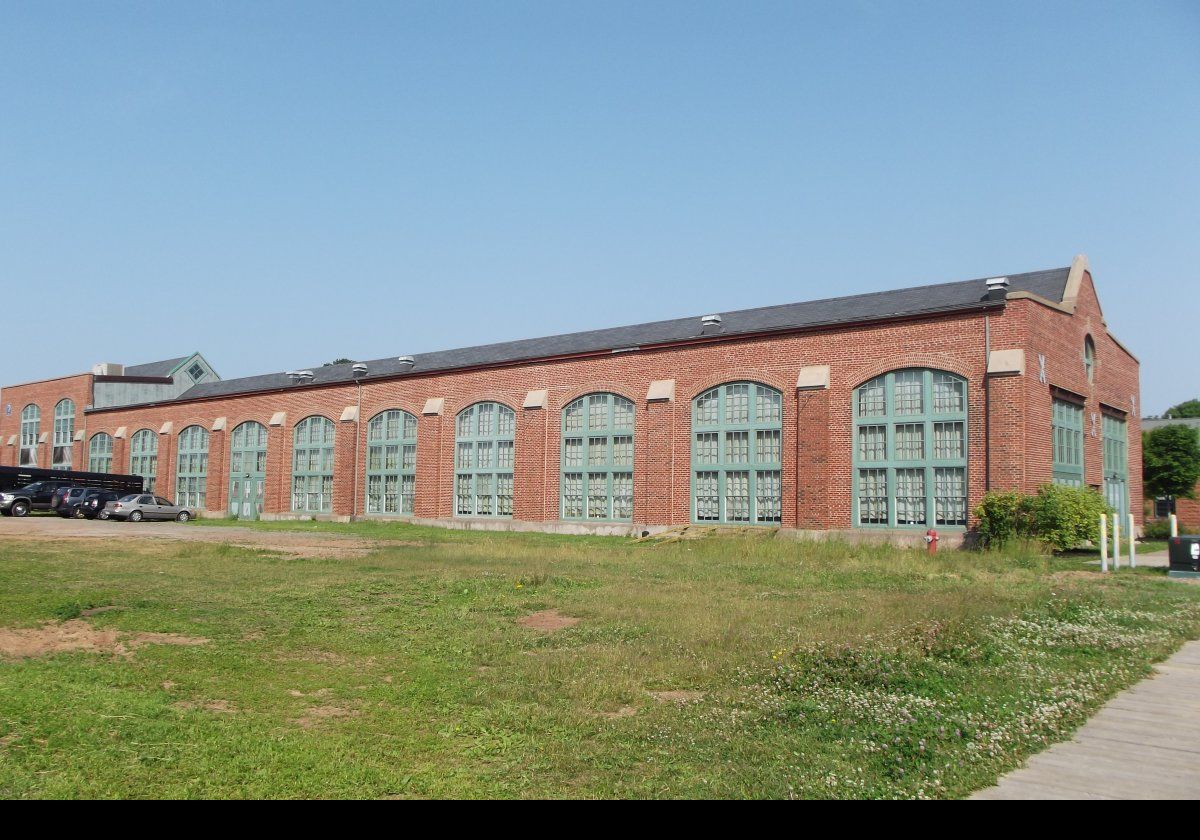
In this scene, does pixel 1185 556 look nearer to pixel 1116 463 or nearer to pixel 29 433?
pixel 1116 463

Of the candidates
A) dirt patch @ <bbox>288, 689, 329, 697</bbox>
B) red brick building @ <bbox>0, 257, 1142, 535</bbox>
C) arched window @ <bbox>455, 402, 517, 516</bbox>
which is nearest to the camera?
dirt patch @ <bbox>288, 689, 329, 697</bbox>

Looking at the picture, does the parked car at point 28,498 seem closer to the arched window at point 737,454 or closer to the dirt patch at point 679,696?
the arched window at point 737,454

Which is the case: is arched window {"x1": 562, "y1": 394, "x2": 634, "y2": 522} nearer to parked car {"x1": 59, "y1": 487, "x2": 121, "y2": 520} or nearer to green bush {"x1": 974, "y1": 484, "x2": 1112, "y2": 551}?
green bush {"x1": 974, "y1": 484, "x2": 1112, "y2": 551}

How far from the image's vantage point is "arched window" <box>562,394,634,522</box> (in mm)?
34062

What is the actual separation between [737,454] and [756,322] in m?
5.20

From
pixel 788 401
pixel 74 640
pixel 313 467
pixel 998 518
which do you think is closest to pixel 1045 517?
pixel 998 518

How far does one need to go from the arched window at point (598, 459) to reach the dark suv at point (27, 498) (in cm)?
2810

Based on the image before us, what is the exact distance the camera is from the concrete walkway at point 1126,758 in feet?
17.5

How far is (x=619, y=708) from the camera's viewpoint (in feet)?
26.3

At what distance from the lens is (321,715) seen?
25.2ft

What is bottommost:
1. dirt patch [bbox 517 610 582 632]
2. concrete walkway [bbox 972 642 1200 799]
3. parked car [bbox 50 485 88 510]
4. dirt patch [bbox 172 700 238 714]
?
dirt patch [bbox 517 610 582 632]

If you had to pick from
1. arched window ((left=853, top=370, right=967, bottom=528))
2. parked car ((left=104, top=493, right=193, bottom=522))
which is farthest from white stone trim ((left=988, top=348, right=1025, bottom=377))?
parked car ((left=104, top=493, right=193, bottom=522))

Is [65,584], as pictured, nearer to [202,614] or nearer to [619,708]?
[202,614]

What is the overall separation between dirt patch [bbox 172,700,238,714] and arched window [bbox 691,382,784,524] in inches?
927
